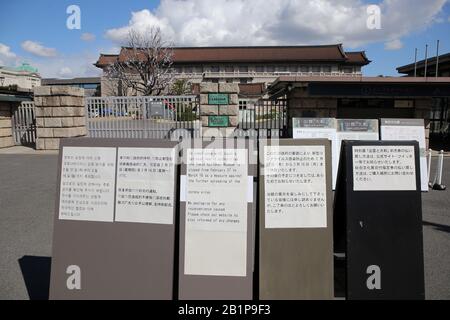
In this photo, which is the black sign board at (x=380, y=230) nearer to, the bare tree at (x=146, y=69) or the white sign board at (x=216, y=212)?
the white sign board at (x=216, y=212)

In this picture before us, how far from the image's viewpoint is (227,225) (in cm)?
294

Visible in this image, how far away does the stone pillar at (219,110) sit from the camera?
12.9 m

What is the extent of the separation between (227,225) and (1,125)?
1625cm

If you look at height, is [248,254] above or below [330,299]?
above

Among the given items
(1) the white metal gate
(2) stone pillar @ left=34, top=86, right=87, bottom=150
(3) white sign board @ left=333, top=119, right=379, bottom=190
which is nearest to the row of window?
(1) the white metal gate

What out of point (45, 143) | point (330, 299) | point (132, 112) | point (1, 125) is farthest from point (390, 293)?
point (1, 125)

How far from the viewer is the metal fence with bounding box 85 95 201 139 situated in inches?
564

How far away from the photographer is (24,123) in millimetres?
16828

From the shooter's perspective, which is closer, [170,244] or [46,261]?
[170,244]

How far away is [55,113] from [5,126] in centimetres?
334

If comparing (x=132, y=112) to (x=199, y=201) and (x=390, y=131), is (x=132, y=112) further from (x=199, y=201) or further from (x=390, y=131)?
(x=199, y=201)

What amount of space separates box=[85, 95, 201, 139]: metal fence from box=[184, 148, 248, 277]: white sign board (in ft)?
Answer: 35.9

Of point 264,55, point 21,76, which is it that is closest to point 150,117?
point 264,55


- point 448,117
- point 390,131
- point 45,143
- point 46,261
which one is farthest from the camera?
point 448,117
